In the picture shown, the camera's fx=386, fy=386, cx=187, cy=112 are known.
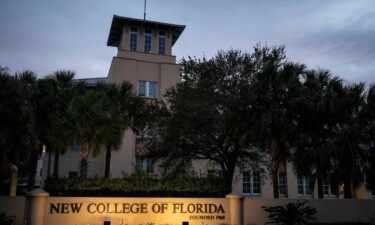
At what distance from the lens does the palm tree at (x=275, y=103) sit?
19.9 meters

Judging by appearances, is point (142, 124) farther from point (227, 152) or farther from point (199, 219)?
point (199, 219)

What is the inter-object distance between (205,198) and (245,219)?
2295 millimetres

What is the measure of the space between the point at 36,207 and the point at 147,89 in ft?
57.8

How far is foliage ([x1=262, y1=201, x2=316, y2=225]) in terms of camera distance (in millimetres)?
17672

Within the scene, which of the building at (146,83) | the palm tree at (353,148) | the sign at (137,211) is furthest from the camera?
the building at (146,83)

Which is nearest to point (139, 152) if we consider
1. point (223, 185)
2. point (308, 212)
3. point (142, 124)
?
point (142, 124)

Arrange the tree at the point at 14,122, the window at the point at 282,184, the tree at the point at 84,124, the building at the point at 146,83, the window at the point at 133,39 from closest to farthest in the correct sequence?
the tree at the point at 14,122 → the tree at the point at 84,124 → the building at the point at 146,83 → the window at the point at 282,184 → the window at the point at 133,39

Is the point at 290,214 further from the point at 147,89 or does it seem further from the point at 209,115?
the point at 147,89

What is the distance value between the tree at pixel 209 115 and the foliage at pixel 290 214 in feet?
7.97

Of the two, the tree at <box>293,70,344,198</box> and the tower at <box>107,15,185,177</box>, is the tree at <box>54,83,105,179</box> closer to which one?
the tower at <box>107,15,185,177</box>

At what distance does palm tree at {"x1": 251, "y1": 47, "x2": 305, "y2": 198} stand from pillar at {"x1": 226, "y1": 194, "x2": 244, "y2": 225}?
353 centimetres

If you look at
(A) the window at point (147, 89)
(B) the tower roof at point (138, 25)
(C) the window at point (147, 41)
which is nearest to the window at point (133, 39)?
(B) the tower roof at point (138, 25)

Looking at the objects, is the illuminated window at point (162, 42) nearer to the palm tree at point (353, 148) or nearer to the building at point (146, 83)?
the building at point (146, 83)

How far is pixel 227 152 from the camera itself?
70.4 feet
